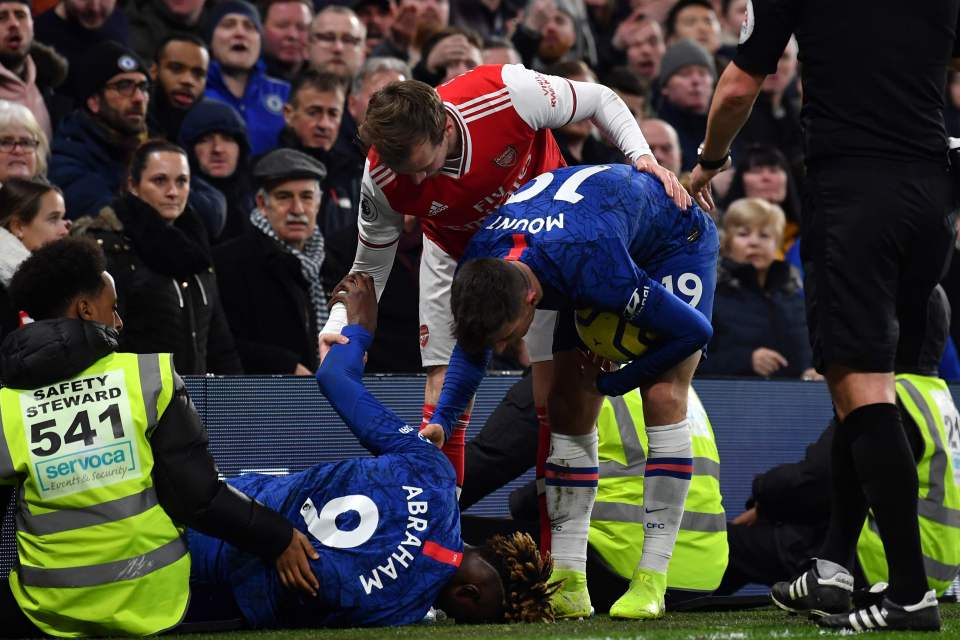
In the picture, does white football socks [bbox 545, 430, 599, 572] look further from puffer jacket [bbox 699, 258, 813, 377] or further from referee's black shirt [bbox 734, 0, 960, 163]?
puffer jacket [bbox 699, 258, 813, 377]

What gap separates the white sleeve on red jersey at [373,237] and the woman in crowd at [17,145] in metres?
2.43

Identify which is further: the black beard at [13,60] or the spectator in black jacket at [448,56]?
the spectator in black jacket at [448,56]

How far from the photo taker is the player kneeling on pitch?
15.0 feet

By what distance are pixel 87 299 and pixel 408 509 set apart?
1308 millimetres

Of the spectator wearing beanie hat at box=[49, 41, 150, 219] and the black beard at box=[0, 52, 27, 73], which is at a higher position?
the black beard at box=[0, 52, 27, 73]

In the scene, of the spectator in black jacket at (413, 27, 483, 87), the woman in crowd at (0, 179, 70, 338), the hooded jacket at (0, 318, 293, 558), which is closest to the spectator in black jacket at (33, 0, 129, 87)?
the spectator in black jacket at (413, 27, 483, 87)

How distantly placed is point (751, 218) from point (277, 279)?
10.8 feet

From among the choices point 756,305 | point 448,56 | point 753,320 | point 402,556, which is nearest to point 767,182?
point 756,305

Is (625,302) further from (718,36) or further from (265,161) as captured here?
(718,36)

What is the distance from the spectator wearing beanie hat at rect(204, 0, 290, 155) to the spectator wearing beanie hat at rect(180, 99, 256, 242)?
27.6 inches

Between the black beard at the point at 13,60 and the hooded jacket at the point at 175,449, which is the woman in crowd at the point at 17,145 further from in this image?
the hooded jacket at the point at 175,449

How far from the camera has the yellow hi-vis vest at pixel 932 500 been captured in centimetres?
579

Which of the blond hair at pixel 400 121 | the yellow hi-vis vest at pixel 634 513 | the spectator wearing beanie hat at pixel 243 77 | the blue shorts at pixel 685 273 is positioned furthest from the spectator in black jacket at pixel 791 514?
the spectator wearing beanie hat at pixel 243 77

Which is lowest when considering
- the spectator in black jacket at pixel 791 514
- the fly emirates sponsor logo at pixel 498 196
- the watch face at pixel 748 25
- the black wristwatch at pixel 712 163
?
the spectator in black jacket at pixel 791 514
